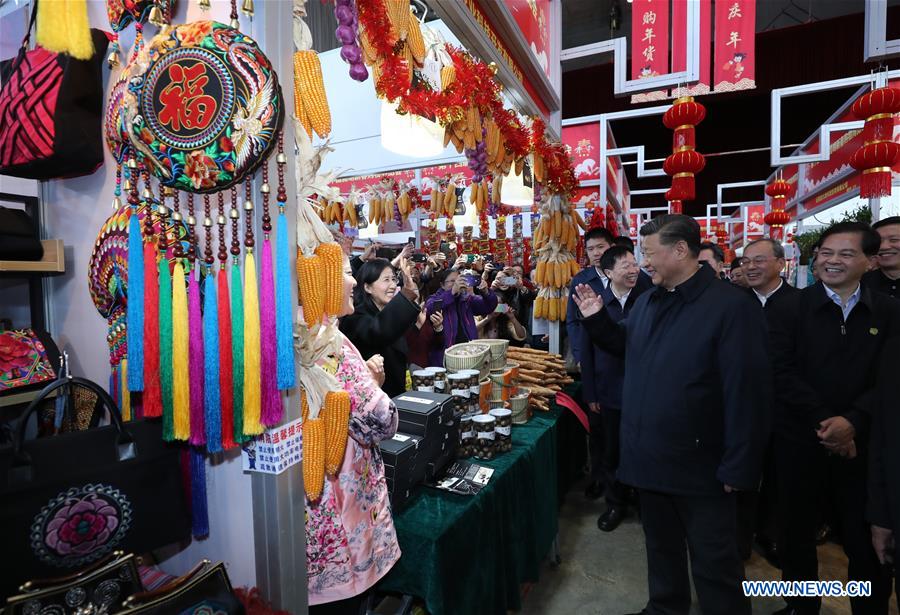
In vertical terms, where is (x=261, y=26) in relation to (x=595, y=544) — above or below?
above

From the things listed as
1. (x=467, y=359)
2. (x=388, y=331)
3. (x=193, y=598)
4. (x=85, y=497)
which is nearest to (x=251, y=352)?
(x=85, y=497)

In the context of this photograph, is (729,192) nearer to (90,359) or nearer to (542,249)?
(542,249)

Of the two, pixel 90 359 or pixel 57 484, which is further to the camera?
pixel 90 359

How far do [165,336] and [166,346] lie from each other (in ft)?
0.07

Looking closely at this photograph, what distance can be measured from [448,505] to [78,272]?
143 centimetres

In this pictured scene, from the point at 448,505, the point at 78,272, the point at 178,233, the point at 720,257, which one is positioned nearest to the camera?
the point at 178,233

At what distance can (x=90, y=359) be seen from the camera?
4.52ft

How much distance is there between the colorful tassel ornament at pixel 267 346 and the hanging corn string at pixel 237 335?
0.14 feet

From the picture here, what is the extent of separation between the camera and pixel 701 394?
1779 mm

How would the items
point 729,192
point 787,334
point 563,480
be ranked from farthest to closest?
point 729,192, point 563,480, point 787,334

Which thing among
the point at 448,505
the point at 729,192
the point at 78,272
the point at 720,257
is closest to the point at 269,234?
the point at 78,272

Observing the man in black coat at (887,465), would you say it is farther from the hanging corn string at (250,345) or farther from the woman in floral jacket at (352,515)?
the hanging corn string at (250,345)

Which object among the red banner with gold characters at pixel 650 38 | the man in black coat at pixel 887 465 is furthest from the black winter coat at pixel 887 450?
the red banner with gold characters at pixel 650 38

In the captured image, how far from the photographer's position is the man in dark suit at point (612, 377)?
9.80ft
